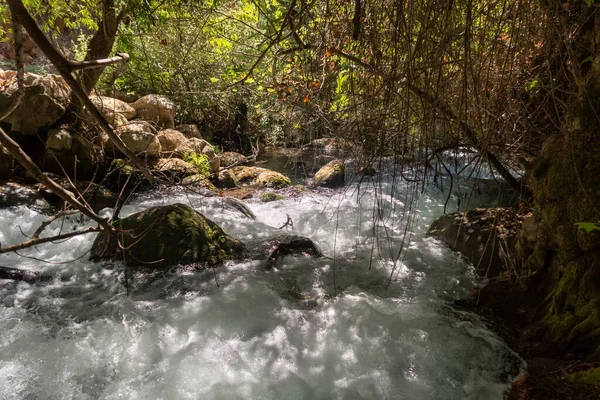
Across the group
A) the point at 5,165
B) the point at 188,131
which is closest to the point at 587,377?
the point at 5,165

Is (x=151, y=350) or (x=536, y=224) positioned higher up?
(x=536, y=224)

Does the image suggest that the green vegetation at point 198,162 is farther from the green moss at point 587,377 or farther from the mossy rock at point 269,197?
the green moss at point 587,377

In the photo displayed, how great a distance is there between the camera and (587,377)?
2000 millimetres

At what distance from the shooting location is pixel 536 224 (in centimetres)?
291

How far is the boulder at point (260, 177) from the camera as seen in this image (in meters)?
8.08

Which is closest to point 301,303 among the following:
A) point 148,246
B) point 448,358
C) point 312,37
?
point 448,358

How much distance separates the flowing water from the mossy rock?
9.77ft

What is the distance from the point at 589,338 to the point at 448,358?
2.84 ft

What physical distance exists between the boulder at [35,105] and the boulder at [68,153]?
0.93 feet

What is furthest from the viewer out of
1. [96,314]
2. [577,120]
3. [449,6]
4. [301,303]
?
[301,303]

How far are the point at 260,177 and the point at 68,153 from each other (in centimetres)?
367

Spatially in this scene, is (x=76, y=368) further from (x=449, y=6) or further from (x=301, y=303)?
(x=449, y=6)

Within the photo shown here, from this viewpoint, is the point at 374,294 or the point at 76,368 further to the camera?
the point at 374,294

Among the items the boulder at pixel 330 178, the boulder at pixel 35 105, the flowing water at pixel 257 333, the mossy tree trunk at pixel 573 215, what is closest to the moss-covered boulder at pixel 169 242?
the flowing water at pixel 257 333
